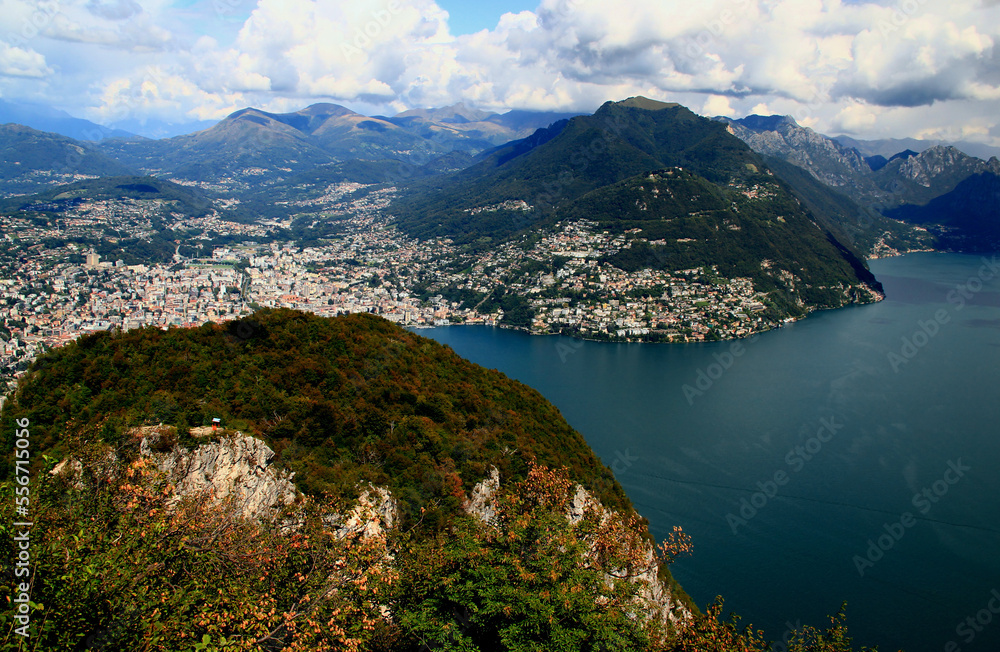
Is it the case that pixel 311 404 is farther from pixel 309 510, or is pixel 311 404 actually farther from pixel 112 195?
pixel 112 195

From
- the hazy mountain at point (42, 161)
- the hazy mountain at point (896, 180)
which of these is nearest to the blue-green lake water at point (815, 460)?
the hazy mountain at point (896, 180)

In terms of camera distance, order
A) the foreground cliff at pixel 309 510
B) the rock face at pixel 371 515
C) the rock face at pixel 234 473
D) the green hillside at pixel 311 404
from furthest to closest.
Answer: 1. the green hillside at pixel 311 404
2. the rock face at pixel 234 473
3. the rock face at pixel 371 515
4. the foreground cliff at pixel 309 510

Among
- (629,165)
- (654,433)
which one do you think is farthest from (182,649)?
(629,165)

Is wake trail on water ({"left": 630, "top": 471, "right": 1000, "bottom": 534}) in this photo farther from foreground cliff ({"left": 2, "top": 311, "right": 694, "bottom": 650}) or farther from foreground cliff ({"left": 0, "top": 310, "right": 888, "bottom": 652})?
foreground cliff ({"left": 2, "top": 311, "right": 694, "bottom": 650})

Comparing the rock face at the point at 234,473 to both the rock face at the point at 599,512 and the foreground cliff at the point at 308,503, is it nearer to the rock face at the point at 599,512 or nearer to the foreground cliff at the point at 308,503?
the foreground cliff at the point at 308,503

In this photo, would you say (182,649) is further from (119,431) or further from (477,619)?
(119,431)

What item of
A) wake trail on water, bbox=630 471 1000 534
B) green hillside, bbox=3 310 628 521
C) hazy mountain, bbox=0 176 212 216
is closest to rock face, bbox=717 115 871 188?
hazy mountain, bbox=0 176 212 216
